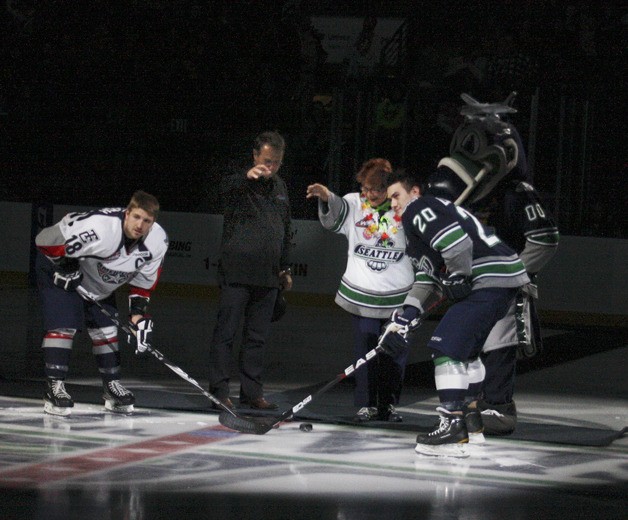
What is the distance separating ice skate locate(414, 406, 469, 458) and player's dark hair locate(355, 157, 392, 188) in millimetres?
1424

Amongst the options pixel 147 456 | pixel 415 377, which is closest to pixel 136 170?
pixel 415 377

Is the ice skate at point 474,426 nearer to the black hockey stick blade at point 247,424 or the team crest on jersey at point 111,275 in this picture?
the black hockey stick blade at point 247,424

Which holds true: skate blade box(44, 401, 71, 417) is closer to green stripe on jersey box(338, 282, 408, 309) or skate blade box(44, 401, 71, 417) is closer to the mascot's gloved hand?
green stripe on jersey box(338, 282, 408, 309)

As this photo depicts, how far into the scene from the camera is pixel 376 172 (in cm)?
666

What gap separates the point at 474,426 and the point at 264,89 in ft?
32.7

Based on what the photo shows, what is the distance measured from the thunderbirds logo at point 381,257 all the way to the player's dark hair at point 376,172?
0.33 m

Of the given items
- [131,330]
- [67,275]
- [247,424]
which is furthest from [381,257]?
[67,275]

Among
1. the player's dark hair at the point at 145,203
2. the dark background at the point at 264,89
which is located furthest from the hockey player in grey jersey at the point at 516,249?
the dark background at the point at 264,89

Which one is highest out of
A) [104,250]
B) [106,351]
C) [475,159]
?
[475,159]

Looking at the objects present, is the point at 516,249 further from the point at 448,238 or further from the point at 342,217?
the point at 448,238

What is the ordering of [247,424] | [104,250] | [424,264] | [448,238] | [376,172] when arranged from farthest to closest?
[376,172] < [104,250] < [247,424] < [424,264] < [448,238]

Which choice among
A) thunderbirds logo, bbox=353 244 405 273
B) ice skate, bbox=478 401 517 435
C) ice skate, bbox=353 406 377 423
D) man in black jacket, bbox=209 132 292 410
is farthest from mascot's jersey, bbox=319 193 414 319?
ice skate, bbox=478 401 517 435

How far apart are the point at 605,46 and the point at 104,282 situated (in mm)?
9902

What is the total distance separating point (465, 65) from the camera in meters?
15.4
